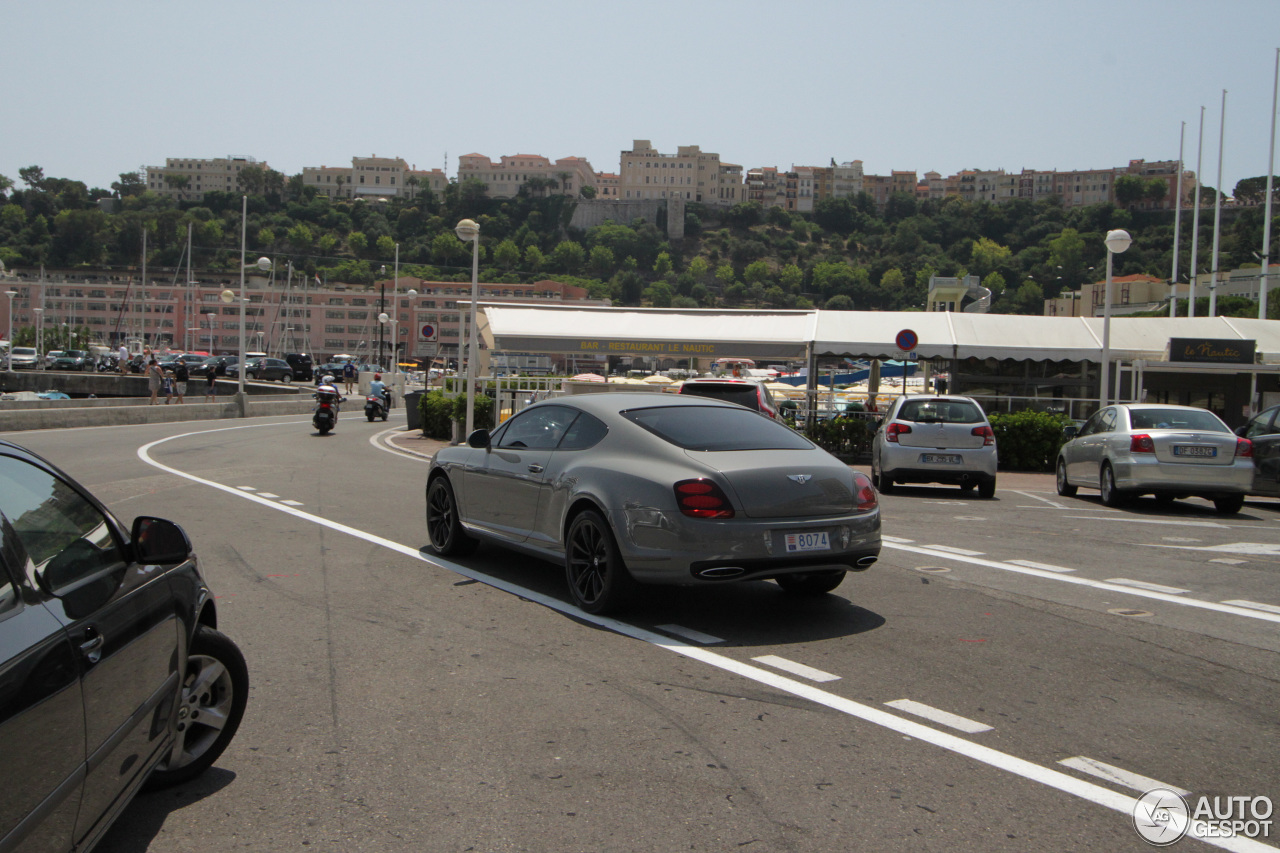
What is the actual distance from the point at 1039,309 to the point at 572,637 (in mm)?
164623

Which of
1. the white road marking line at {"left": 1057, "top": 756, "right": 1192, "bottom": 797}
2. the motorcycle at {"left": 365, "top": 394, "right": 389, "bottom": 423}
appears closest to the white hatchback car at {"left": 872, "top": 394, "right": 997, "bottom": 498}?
the white road marking line at {"left": 1057, "top": 756, "right": 1192, "bottom": 797}

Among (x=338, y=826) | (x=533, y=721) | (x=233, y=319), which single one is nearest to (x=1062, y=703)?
(x=533, y=721)

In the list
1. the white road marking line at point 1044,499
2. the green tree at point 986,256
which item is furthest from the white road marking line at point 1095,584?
the green tree at point 986,256

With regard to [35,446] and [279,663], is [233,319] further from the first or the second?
[279,663]

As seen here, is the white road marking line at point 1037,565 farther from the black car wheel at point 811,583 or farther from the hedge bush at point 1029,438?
the hedge bush at point 1029,438

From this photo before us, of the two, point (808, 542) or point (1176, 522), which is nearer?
point (808, 542)

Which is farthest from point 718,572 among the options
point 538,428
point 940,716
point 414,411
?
point 414,411

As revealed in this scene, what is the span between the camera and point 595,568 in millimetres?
6867

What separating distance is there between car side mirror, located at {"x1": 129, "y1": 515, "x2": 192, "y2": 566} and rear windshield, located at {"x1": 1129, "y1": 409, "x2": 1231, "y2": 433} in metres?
13.5

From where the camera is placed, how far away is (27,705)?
246 centimetres

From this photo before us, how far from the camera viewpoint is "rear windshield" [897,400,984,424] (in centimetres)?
1572

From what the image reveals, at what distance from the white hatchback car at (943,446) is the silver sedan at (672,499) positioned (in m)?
8.44

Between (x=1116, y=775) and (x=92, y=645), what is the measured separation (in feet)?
11.9

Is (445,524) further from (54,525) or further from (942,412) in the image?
(942,412)
